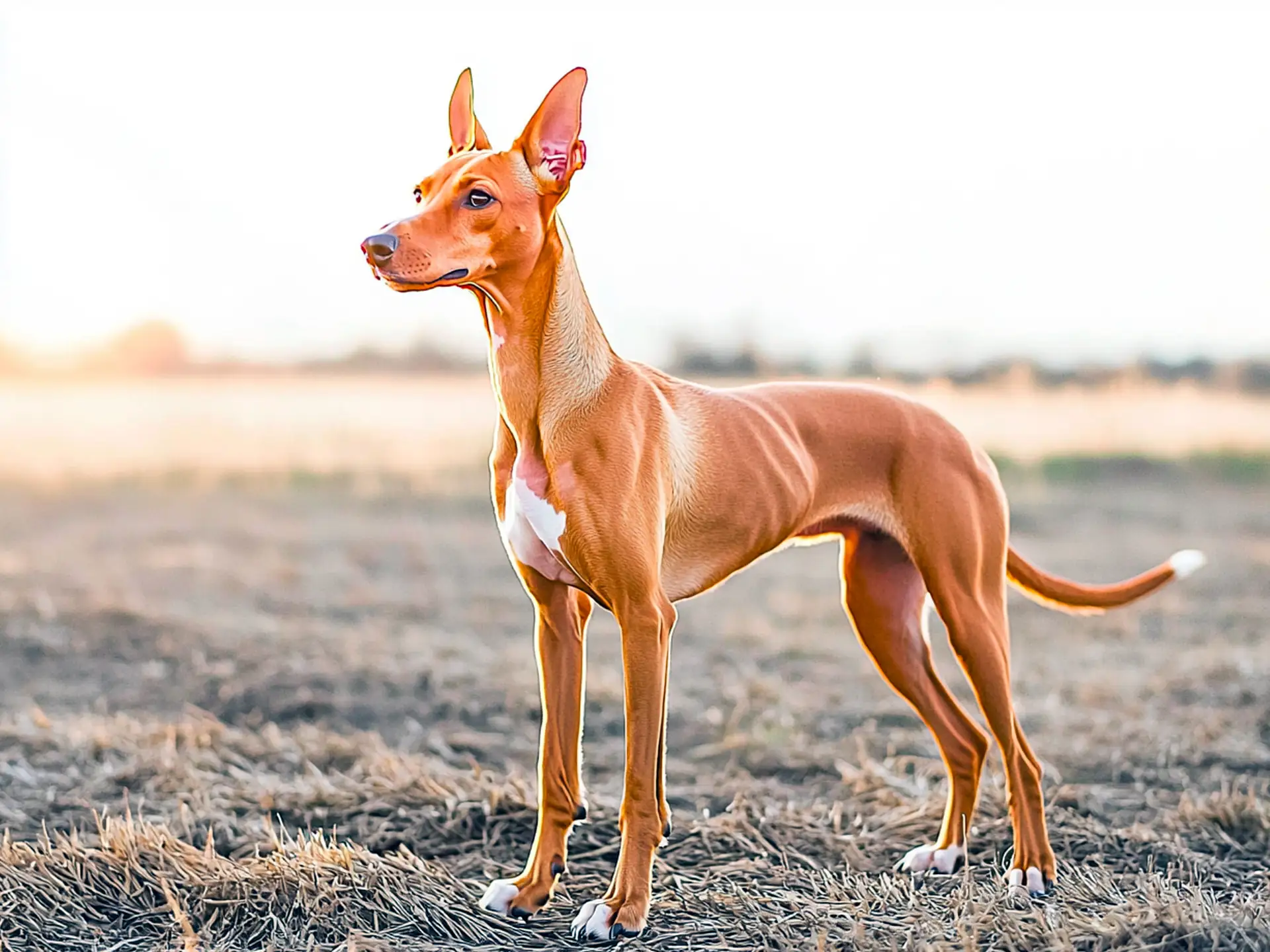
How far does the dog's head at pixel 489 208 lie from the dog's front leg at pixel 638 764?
38.6 inches

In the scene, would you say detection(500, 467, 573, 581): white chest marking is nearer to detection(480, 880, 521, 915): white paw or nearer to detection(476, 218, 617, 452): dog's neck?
detection(476, 218, 617, 452): dog's neck

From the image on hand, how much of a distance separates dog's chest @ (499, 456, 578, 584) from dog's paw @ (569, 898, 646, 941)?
90cm

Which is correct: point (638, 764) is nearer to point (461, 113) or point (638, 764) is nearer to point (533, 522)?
point (533, 522)

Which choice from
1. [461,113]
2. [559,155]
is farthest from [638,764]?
[461,113]

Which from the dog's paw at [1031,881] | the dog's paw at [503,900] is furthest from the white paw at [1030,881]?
the dog's paw at [503,900]

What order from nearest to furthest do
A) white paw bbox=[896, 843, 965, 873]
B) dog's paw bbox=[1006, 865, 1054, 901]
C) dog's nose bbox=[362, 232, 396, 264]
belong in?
dog's nose bbox=[362, 232, 396, 264]
dog's paw bbox=[1006, 865, 1054, 901]
white paw bbox=[896, 843, 965, 873]

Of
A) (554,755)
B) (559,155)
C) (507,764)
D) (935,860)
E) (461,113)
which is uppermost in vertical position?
(461,113)

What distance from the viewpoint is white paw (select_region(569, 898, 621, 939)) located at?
3531mm

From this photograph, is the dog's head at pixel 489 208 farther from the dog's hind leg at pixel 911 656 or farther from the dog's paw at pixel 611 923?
the dog's paw at pixel 611 923

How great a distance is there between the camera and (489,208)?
3357 millimetres

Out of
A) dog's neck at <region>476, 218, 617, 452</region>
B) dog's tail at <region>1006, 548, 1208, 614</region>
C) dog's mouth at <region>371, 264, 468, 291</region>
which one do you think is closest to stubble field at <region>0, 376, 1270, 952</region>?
dog's tail at <region>1006, 548, 1208, 614</region>

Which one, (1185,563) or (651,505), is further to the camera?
(1185,563)

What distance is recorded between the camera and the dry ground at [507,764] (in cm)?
376

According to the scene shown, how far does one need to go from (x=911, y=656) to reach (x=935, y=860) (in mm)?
665
